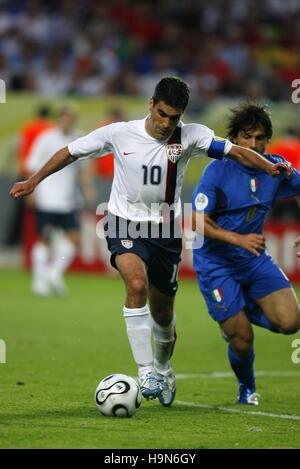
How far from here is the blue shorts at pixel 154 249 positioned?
737 centimetres

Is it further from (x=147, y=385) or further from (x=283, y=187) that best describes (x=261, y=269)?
(x=147, y=385)

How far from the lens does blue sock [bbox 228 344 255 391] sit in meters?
7.77

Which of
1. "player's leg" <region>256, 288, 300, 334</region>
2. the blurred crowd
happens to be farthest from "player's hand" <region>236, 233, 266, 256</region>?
the blurred crowd

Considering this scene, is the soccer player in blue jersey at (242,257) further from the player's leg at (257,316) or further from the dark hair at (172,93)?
the dark hair at (172,93)

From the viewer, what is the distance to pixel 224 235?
295 inches

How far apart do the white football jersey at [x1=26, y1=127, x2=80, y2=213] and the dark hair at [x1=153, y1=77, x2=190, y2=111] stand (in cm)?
821

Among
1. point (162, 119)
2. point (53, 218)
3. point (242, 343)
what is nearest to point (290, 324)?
point (242, 343)

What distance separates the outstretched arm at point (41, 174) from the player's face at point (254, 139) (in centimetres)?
132

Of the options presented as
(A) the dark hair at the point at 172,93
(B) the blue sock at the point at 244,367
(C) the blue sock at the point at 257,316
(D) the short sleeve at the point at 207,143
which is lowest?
(B) the blue sock at the point at 244,367

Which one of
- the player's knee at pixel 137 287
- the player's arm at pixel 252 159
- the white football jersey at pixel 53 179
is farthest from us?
the white football jersey at pixel 53 179

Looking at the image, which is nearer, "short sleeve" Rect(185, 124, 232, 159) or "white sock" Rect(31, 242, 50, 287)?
"short sleeve" Rect(185, 124, 232, 159)

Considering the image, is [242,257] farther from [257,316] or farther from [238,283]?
[257,316]

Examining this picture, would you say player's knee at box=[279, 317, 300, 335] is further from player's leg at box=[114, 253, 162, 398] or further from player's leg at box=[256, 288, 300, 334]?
player's leg at box=[114, 253, 162, 398]

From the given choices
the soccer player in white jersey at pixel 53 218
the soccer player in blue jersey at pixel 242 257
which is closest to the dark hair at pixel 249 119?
the soccer player in blue jersey at pixel 242 257
